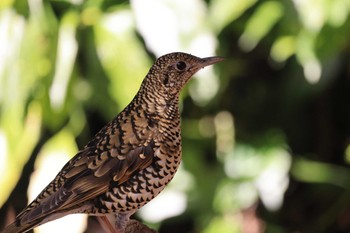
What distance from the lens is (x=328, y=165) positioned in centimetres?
345

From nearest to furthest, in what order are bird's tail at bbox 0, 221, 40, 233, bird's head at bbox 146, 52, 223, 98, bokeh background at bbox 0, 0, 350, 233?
bird's tail at bbox 0, 221, 40, 233 → bird's head at bbox 146, 52, 223, 98 → bokeh background at bbox 0, 0, 350, 233

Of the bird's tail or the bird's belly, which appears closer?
the bird's tail

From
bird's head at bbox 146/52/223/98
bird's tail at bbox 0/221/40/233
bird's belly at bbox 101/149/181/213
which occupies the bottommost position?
bird's belly at bbox 101/149/181/213

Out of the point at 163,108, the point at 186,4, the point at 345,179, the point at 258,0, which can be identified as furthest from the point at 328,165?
the point at 163,108

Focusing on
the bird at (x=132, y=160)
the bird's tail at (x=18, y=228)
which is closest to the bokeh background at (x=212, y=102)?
the bird at (x=132, y=160)

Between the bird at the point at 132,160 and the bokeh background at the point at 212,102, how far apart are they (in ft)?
1.99

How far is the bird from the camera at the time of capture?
1510 millimetres

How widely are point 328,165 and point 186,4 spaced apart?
124 centimetres

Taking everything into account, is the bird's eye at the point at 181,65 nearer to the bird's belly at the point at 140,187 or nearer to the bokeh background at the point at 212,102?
the bird's belly at the point at 140,187

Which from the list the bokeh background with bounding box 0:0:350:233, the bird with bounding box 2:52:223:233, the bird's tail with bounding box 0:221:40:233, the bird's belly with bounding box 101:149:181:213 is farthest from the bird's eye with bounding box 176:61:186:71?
the bokeh background with bounding box 0:0:350:233

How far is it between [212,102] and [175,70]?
1.50 metres

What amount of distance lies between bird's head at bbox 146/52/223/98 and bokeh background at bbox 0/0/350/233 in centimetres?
62

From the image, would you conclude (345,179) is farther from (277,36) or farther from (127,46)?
(127,46)

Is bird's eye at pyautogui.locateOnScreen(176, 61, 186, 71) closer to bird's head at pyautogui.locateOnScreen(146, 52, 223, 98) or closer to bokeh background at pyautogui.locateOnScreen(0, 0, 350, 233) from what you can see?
bird's head at pyautogui.locateOnScreen(146, 52, 223, 98)
